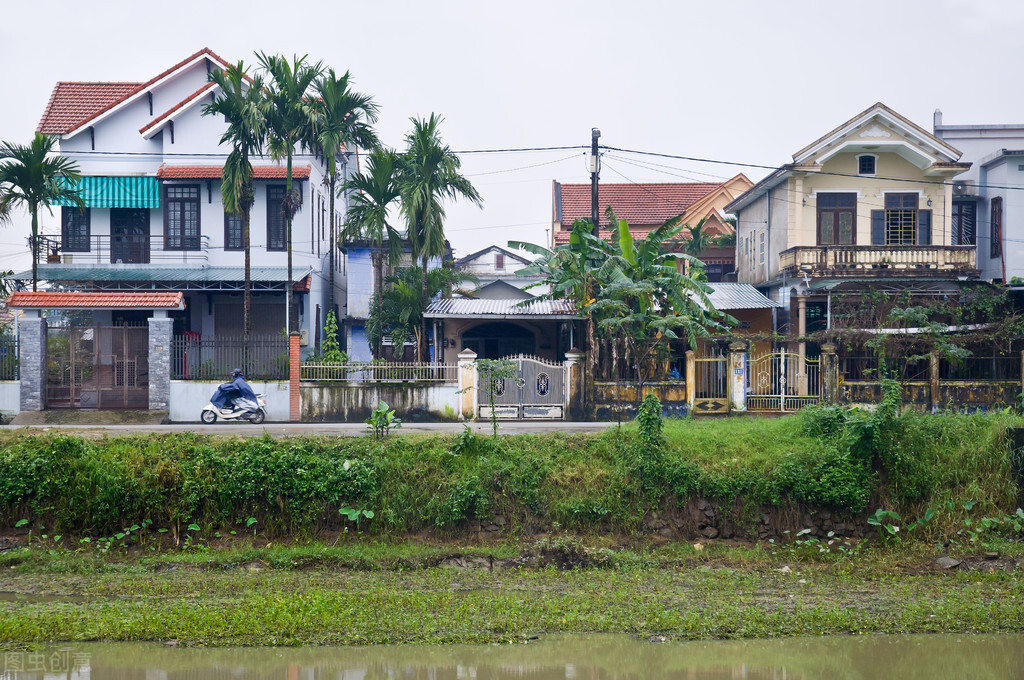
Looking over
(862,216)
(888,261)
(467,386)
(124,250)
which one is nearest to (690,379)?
(467,386)

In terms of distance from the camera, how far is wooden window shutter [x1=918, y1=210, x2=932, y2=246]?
26.1 meters

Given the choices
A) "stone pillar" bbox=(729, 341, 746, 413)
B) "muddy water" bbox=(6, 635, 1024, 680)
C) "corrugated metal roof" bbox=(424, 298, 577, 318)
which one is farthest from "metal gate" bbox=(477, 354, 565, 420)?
"muddy water" bbox=(6, 635, 1024, 680)

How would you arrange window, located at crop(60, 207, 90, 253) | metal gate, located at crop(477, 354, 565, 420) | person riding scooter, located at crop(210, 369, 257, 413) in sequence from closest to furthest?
person riding scooter, located at crop(210, 369, 257, 413)
metal gate, located at crop(477, 354, 565, 420)
window, located at crop(60, 207, 90, 253)

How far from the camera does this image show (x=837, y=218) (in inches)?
1033

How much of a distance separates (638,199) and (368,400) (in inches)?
837

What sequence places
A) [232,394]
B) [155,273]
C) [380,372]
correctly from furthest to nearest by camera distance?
[155,273]
[380,372]
[232,394]

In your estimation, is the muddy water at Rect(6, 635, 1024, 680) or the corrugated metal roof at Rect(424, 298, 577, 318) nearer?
the muddy water at Rect(6, 635, 1024, 680)

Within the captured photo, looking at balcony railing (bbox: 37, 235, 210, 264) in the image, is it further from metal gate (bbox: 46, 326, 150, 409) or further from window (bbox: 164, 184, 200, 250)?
metal gate (bbox: 46, 326, 150, 409)

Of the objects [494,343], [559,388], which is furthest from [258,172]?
[559,388]

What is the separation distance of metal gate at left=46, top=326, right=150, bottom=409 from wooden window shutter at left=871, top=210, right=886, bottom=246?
21.1m

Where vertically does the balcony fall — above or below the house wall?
above

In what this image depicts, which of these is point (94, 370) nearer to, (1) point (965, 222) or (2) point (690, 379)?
(2) point (690, 379)

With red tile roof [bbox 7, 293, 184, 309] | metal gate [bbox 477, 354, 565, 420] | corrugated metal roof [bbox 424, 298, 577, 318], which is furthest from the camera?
corrugated metal roof [bbox 424, 298, 577, 318]

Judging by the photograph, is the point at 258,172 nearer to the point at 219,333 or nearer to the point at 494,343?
the point at 219,333
